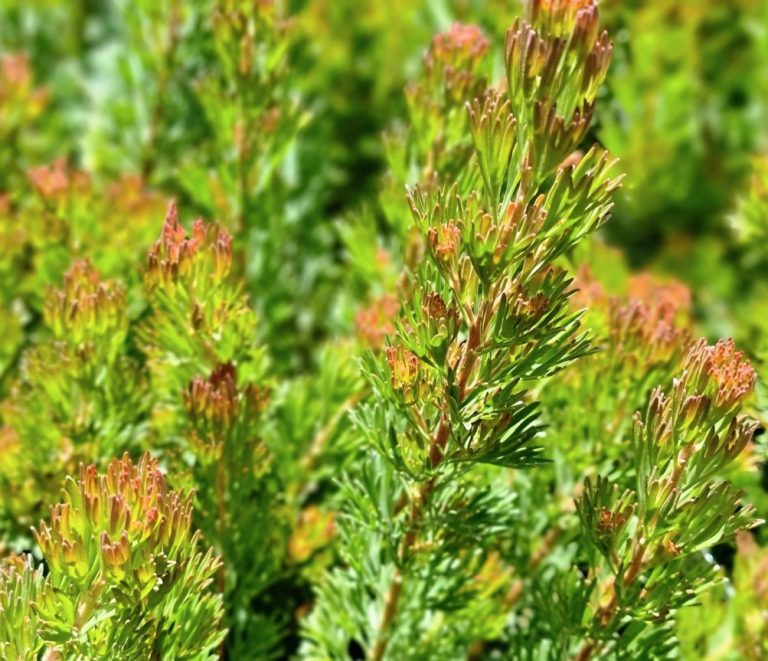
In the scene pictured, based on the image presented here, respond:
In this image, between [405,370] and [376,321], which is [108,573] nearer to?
[405,370]

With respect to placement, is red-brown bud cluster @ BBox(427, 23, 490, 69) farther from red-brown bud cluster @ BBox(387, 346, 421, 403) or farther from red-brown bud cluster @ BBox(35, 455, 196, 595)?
red-brown bud cluster @ BBox(35, 455, 196, 595)

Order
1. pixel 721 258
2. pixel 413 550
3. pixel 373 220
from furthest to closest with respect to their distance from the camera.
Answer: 1. pixel 721 258
2. pixel 373 220
3. pixel 413 550

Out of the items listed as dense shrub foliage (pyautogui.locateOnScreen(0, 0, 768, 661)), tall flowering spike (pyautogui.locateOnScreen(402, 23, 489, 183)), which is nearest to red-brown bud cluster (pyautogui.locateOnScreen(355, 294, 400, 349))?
dense shrub foliage (pyautogui.locateOnScreen(0, 0, 768, 661))

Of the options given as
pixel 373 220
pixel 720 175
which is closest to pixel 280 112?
pixel 373 220

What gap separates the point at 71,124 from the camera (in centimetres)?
125

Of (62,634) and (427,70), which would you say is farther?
(427,70)

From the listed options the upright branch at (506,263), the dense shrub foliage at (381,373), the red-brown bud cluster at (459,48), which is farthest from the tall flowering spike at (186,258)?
the red-brown bud cluster at (459,48)

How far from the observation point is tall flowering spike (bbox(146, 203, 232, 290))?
2.11 feet

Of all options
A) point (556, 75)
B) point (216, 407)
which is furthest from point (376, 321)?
point (556, 75)

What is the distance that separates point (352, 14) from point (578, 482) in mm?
819

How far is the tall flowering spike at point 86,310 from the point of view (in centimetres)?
69

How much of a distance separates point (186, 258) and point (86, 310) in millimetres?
102

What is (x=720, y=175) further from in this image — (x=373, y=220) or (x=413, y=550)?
(x=413, y=550)

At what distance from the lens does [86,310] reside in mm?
689
